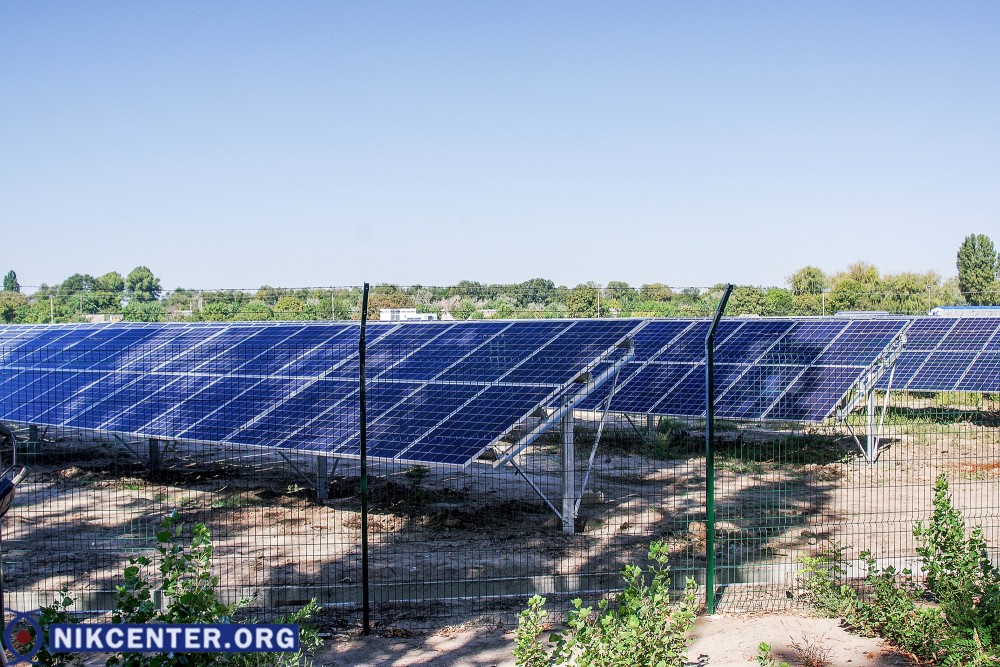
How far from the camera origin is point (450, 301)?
32.8m

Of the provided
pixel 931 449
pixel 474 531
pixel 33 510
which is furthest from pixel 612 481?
pixel 33 510

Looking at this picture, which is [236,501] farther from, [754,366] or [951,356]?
[951,356]

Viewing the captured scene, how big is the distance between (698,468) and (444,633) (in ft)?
33.6

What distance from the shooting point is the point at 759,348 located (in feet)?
59.4

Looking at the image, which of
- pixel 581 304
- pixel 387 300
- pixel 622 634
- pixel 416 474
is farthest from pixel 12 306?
pixel 622 634

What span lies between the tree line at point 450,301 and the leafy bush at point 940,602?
11292 mm

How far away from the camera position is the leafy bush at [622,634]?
5.40 m

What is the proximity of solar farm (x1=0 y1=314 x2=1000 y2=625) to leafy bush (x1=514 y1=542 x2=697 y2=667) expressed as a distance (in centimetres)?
210

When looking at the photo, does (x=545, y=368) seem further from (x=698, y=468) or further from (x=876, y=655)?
(x=698, y=468)

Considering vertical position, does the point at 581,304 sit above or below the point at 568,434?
above

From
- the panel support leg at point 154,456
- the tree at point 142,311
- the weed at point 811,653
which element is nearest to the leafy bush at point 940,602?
the weed at point 811,653

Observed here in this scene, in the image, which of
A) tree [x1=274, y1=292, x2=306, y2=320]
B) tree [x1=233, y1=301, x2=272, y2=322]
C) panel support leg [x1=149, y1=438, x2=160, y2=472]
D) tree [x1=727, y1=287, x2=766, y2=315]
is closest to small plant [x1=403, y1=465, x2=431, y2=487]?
panel support leg [x1=149, y1=438, x2=160, y2=472]

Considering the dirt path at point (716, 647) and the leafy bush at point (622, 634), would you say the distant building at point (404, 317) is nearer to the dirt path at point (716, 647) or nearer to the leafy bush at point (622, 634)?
the dirt path at point (716, 647)

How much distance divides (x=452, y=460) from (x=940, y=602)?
4946mm
